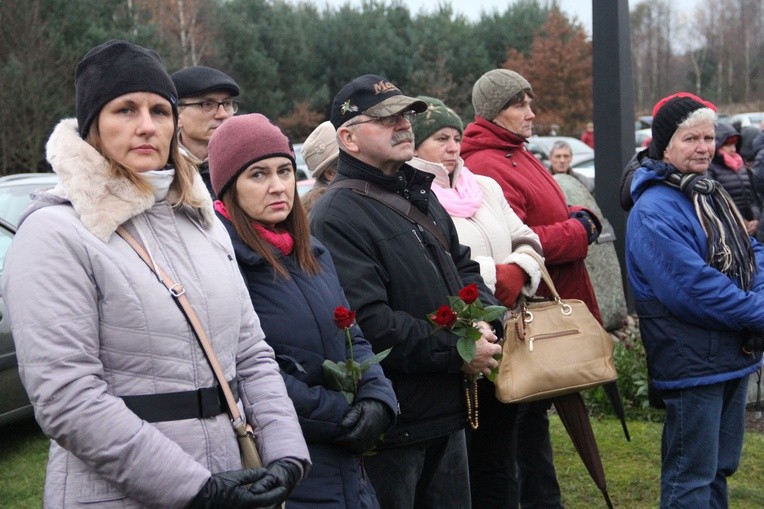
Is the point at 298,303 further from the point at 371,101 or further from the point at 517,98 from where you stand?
the point at 517,98

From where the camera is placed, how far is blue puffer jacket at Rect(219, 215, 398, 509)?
2893 millimetres

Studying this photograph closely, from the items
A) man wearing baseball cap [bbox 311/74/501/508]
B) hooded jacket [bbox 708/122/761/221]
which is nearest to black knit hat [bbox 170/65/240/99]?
man wearing baseball cap [bbox 311/74/501/508]

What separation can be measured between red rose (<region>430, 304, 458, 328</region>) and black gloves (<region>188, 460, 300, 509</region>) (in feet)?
3.44

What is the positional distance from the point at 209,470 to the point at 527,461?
269 cm

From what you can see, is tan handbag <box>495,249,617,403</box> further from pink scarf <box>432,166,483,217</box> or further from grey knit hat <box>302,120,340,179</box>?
grey knit hat <box>302,120,340,179</box>

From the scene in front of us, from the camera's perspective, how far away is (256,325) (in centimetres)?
272

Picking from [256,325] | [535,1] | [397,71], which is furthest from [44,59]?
[535,1]

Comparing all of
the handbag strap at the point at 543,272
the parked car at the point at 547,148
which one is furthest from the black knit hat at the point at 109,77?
the parked car at the point at 547,148

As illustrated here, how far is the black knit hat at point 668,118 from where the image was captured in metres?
4.34

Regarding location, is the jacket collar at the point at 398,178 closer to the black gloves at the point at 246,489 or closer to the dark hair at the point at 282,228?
the dark hair at the point at 282,228

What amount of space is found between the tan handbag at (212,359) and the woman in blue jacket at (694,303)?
227 cm

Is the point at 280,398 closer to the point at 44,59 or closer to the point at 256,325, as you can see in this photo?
the point at 256,325

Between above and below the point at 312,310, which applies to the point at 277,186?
above

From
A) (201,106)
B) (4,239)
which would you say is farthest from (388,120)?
(4,239)
